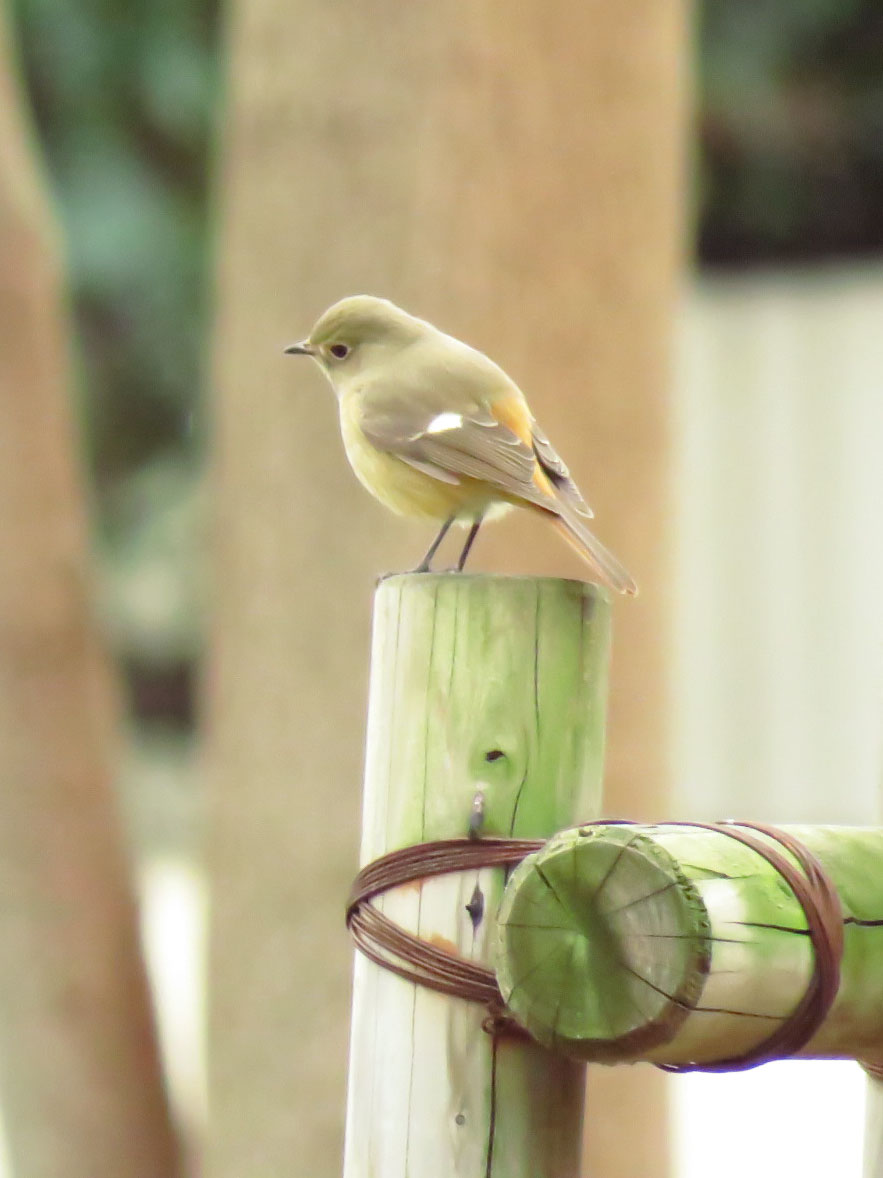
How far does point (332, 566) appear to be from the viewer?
4.52 meters

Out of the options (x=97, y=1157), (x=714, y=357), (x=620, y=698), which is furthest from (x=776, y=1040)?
(x=714, y=357)

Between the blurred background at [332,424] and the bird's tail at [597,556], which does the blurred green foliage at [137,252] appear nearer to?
the blurred background at [332,424]

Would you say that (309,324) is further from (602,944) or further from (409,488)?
(602,944)

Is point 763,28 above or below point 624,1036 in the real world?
above

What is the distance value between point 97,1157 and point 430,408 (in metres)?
2.77

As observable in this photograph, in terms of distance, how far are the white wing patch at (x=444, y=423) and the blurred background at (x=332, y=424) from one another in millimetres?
1161

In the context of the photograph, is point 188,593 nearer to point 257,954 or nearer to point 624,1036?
point 257,954

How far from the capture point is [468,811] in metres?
2.18

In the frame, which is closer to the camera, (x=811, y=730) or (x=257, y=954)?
(x=257, y=954)

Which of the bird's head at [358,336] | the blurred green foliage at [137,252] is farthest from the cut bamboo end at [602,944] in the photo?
the blurred green foliage at [137,252]

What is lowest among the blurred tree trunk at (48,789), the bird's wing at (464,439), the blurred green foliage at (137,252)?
the blurred tree trunk at (48,789)

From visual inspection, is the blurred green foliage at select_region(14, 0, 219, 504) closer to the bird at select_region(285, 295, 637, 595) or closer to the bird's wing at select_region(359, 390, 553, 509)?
the bird at select_region(285, 295, 637, 595)

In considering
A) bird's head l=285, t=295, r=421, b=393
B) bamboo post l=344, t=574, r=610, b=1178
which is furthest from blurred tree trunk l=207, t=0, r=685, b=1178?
bamboo post l=344, t=574, r=610, b=1178

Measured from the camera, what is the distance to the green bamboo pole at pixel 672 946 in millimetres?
1864
